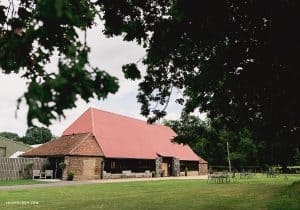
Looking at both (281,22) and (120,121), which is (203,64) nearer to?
(281,22)

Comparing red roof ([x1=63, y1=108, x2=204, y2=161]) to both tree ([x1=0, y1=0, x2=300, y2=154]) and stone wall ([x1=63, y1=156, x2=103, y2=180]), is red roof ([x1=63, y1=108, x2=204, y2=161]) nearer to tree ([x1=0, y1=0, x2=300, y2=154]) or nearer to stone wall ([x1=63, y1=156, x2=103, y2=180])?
stone wall ([x1=63, y1=156, x2=103, y2=180])

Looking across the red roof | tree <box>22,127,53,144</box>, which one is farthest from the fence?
tree <box>22,127,53,144</box>

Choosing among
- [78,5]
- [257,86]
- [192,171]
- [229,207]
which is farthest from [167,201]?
[192,171]

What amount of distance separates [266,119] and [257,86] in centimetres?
164

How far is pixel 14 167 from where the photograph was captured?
37.6m

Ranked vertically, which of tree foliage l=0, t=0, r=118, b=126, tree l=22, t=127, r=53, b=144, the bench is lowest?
the bench

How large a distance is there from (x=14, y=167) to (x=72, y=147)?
6013 millimetres

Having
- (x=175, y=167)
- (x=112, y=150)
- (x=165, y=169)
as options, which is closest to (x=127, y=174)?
(x=112, y=150)

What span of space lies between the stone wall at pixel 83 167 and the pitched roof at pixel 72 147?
540mm

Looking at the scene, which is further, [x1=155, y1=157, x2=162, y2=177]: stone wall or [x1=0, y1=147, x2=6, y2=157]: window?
[x1=0, y1=147, x2=6, y2=157]: window

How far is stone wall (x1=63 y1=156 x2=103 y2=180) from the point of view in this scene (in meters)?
38.0

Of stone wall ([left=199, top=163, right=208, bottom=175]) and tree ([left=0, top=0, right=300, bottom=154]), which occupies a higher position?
tree ([left=0, top=0, right=300, bottom=154])

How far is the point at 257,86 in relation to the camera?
10.4 meters

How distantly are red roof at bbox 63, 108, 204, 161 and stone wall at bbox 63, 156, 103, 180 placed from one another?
1.64 metres
